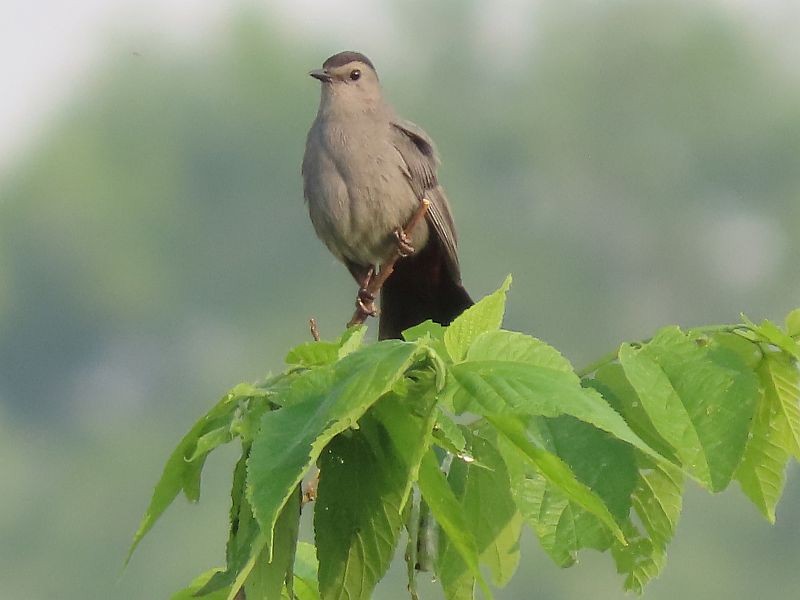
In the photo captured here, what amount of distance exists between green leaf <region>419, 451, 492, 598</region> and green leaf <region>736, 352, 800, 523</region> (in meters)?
0.30

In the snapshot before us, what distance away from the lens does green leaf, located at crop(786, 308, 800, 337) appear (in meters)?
1.25

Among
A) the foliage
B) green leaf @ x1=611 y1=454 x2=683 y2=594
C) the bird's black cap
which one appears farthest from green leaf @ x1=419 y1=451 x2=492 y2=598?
the bird's black cap

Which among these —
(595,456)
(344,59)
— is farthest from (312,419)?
(344,59)

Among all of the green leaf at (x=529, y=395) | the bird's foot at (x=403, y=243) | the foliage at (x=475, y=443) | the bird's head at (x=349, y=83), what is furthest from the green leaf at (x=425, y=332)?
the bird's head at (x=349, y=83)

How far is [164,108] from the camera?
3484 cm

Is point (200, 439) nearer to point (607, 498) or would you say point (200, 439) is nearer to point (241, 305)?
point (607, 498)

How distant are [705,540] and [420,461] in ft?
66.9

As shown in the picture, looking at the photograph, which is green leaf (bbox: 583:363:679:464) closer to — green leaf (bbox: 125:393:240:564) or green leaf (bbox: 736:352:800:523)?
green leaf (bbox: 736:352:800:523)

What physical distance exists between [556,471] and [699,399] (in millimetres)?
165

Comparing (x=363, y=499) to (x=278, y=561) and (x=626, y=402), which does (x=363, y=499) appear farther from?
(x=626, y=402)

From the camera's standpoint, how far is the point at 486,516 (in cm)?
126

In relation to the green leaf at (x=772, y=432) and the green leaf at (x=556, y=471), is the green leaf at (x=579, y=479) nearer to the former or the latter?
the green leaf at (x=556, y=471)

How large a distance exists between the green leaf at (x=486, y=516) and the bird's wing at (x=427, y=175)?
2789 mm

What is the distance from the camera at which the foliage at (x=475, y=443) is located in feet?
3.25
